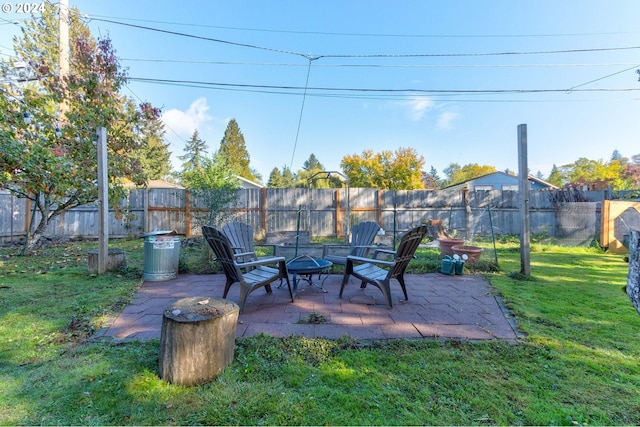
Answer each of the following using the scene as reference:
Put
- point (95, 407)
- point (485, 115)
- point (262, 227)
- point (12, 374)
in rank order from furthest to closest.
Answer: point (485, 115), point (262, 227), point (12, 374), point (95, 407)

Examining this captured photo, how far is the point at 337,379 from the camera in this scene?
1.82 meters

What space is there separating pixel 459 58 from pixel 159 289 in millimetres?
11292

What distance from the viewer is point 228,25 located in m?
9.08

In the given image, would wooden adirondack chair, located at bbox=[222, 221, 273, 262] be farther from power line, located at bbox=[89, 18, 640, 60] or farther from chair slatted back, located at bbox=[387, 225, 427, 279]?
power line, located at bbox=[89, 18, 640, 60]

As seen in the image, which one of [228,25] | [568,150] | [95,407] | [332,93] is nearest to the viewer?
[95,407]

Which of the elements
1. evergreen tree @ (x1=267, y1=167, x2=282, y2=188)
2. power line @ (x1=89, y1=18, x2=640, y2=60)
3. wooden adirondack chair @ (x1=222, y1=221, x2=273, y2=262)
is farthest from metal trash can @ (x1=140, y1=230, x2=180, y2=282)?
evergreen tree @ (x1=267, y1=167, x2=282, y2=188)

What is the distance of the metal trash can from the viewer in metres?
4.34

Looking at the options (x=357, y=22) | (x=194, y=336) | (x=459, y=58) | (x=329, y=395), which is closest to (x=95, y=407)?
(x=194, y=336)

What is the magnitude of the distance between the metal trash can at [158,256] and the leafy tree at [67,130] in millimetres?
2467

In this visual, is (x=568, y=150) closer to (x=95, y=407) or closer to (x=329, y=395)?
(x=329, y=395)

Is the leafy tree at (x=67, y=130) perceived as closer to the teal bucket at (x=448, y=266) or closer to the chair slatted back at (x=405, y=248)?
the chair slatted back at (x=405, y=248)

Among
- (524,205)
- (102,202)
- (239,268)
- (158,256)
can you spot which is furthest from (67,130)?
(524,205)

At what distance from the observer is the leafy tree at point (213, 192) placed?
7996 mm

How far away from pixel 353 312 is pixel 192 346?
173 cm
